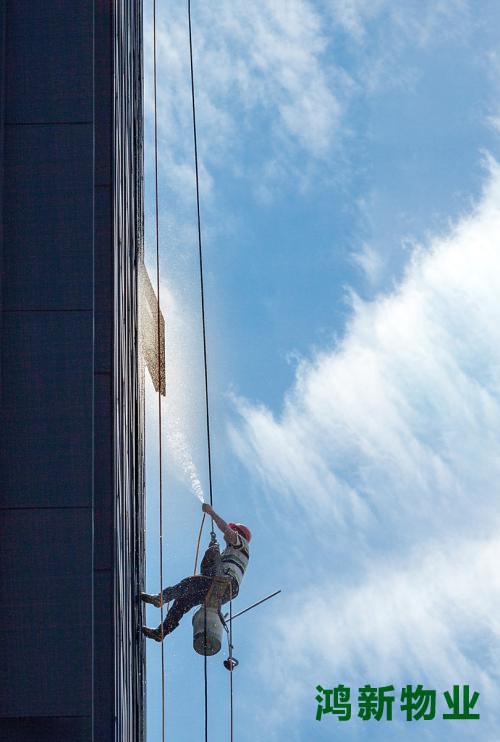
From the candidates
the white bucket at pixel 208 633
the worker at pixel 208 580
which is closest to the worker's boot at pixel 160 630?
the worker at pixel 208 580

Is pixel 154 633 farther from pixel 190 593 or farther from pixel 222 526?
pixel 222 526

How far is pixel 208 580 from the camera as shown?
21969 mm

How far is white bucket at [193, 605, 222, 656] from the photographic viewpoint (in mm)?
21422

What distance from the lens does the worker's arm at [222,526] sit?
A: 21156 mm
